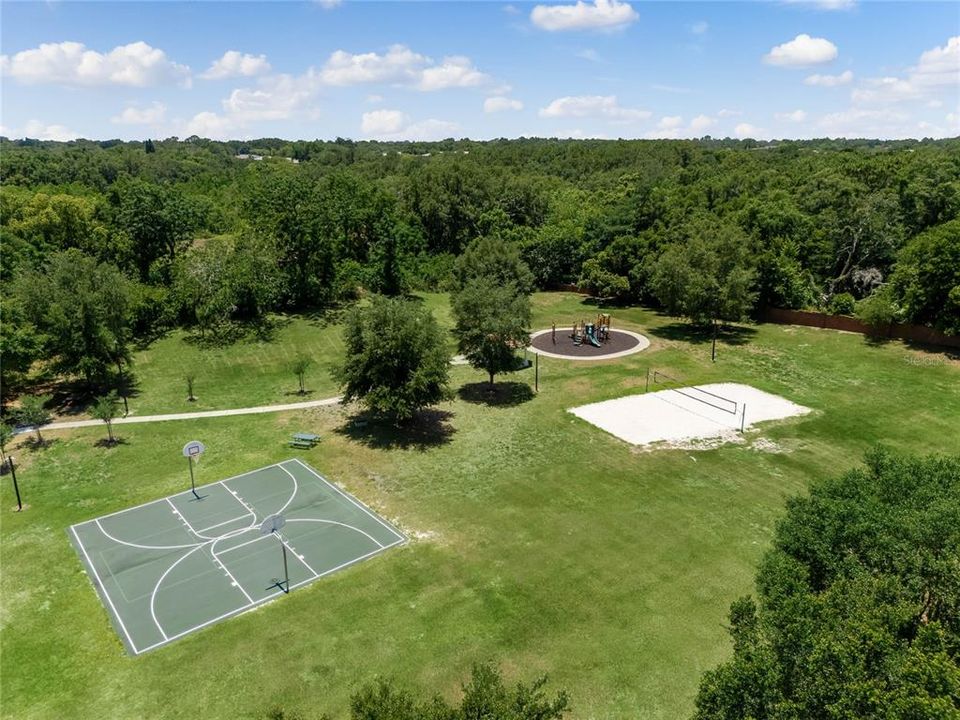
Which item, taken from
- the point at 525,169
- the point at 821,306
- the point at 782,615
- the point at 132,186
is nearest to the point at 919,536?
the point at 782,615

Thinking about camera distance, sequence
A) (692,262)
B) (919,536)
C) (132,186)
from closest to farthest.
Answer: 1. (919,536)
2. (692,262)
3. (132,186)

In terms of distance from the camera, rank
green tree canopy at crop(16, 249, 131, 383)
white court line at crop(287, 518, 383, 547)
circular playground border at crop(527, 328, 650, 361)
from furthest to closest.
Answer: circular playground border at crop(527, 328, 650, 361), green tree canopy at crop(16, 249, 131, 383), white court line at crop(287, 518, 383, 547)

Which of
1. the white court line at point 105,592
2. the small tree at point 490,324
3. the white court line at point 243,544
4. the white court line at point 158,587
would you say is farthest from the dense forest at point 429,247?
the white court line at point 243,544

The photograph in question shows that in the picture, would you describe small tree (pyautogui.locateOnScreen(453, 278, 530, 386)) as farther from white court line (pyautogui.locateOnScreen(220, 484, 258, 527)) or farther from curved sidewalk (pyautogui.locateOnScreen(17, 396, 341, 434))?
white court line (pyautogui.locateOnScreen(220, 484, 258, 527))

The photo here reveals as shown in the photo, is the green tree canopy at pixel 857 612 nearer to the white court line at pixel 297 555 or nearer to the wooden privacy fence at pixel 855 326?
the white court line at pixel 297 555

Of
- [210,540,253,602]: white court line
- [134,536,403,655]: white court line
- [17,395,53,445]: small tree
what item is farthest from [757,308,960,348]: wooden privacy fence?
[17,395,53,445]: small tree

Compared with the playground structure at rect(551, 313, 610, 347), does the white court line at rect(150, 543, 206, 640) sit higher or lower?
lower

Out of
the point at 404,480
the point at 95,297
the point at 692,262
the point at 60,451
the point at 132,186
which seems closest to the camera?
the point at 404,480

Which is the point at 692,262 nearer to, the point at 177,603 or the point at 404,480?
the point at 404,480
